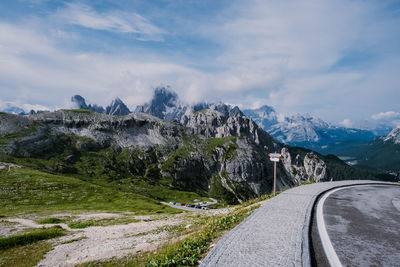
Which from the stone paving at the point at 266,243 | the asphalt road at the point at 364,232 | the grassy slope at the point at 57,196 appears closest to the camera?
the stone paving at the point at 266,243

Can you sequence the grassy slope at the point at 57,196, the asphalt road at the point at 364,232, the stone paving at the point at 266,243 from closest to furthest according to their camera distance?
the stone paving at the point at 266,243, the asphalt road at the point at 364,232, the grassy slope at the point at 57,196

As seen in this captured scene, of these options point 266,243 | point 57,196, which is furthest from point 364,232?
point 57,196

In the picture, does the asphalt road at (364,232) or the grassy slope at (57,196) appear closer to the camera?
the asphalt road at (364,232)

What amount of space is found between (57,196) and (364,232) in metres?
119

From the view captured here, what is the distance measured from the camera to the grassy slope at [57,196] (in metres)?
87.7

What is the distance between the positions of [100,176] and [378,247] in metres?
206

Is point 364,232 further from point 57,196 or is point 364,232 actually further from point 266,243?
point 57,196

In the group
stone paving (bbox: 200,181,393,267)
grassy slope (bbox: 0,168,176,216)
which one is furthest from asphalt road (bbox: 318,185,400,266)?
grassy slope (bbox: 0,168,176,216)

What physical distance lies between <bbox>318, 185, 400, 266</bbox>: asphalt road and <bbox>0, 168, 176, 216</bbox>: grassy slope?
7922 cm

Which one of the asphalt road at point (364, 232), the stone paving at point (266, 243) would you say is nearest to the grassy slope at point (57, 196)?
the asphalt road at point (364, 232)

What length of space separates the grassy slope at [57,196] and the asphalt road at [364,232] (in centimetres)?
7922

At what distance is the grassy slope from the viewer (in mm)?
87688

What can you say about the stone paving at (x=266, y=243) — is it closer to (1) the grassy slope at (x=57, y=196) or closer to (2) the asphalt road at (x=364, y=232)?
(2) the asphalt road at (x=364, y=232)

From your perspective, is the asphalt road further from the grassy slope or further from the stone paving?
the grassy slope
